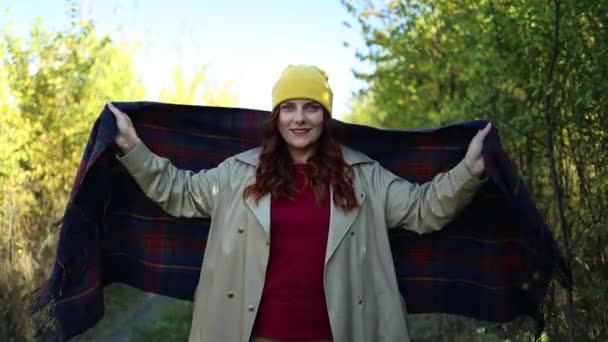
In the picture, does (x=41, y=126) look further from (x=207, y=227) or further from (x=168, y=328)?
(x=207, y=227)

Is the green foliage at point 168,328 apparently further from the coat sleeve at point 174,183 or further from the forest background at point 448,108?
the coat sleeve at point 174,183

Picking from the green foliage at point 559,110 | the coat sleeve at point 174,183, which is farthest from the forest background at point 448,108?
the coat sleeve at point 174,183

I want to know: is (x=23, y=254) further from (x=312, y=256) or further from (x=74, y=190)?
(x=312, y=256)

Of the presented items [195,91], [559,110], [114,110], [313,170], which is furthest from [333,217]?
[195,91]

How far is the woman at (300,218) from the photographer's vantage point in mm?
3211

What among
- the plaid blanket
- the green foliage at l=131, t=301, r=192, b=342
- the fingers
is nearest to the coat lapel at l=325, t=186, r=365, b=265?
the plaid blanket

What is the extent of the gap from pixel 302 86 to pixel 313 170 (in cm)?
38

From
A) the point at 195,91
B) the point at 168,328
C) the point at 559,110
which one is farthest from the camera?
the point at 195,91

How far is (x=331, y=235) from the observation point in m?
3.21

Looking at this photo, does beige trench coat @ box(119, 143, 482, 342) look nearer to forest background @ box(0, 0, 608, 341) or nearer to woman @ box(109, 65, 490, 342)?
woman @ box(109, 65, 490, 342)

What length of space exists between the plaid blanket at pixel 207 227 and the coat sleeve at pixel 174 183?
0.80 ft

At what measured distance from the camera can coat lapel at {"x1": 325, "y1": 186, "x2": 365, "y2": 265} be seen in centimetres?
320

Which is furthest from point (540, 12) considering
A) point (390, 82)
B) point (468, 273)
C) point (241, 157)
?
point (390, 82)

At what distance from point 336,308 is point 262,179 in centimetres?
65
